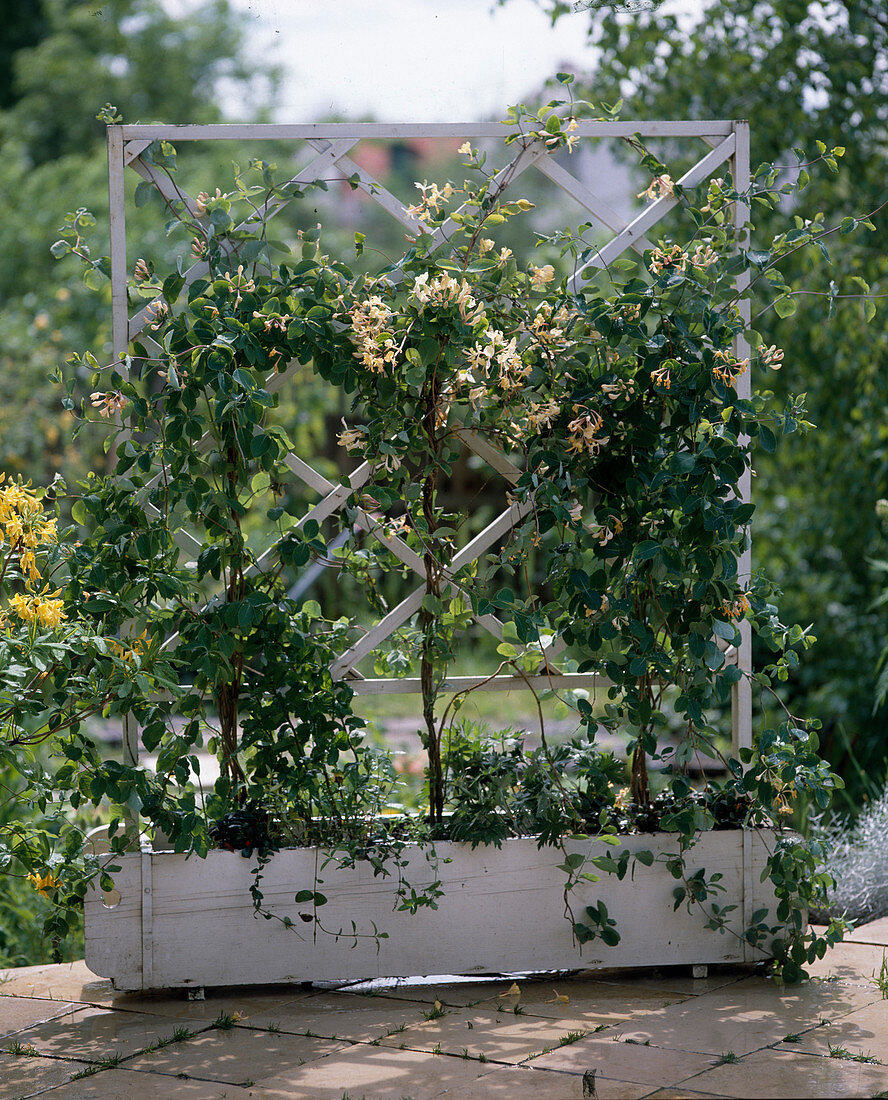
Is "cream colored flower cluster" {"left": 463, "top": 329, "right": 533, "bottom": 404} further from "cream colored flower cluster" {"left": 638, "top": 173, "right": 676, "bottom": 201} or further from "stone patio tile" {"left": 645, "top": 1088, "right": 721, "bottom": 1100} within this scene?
"stone patio tile" {"left": 645, "top": 1088, "right": 721, "bottom": 1100}

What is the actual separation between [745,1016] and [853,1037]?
24 centimetres

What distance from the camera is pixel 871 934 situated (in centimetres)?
318

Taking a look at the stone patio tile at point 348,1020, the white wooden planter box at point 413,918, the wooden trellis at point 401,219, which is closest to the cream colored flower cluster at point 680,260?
the wooden trellis at point 401,219

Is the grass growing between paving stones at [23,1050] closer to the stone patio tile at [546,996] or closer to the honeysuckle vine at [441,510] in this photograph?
the honeysuckle vine at [441,510]

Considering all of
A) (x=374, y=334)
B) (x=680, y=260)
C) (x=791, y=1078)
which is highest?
(x=680, y=260)

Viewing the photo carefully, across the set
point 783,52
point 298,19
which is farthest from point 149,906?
point 783,52

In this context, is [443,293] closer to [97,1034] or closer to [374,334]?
[374,334]

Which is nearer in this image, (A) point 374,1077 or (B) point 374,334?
(A) point 374,1077

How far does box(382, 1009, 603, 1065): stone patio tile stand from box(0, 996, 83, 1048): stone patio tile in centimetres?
80

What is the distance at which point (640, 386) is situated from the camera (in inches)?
106

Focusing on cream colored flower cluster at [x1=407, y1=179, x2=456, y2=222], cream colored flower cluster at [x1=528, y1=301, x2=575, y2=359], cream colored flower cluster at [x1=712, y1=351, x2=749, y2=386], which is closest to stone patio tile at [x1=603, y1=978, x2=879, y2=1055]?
cream colored flower cluster at [x1=712, y1=351, x2=749, y2=386]

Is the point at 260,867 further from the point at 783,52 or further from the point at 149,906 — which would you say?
the point at 783,52

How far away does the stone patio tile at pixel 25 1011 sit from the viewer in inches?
105

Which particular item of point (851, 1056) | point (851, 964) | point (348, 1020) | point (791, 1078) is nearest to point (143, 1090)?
point (348, 1020)
